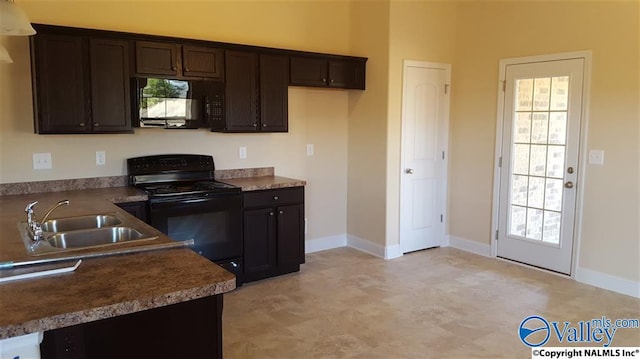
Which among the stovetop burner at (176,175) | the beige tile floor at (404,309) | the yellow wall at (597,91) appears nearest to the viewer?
the beige tile floor at (404,309)

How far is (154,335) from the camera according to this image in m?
1.70

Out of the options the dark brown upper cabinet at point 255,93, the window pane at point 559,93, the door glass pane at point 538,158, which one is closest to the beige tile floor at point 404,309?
the door glass pane at point 538,158

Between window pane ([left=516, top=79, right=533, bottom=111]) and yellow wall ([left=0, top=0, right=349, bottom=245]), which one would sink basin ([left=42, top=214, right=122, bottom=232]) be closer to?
yellow wall ([left=0, top=0, right=349, bottom=245])

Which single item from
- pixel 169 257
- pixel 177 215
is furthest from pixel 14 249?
pixel 177 215

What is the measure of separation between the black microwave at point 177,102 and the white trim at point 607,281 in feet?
11.8

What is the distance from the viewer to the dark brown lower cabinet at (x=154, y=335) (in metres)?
1.56

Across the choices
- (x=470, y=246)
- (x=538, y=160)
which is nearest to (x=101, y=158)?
(x=470, y=246)

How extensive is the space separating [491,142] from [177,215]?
11.0 feet

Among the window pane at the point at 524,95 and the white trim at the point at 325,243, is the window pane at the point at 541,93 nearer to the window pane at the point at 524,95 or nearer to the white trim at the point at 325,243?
the window pane at the point at 524,95

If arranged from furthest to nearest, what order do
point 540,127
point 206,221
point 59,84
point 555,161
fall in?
point 540,127 → point 555,161 → point 206,221 → point 59,84

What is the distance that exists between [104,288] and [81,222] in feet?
4.11

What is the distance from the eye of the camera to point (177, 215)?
3.72 m

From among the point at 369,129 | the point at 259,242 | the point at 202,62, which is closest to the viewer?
the point at 202,62

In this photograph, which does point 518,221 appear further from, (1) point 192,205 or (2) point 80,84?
(2) point 80,84
